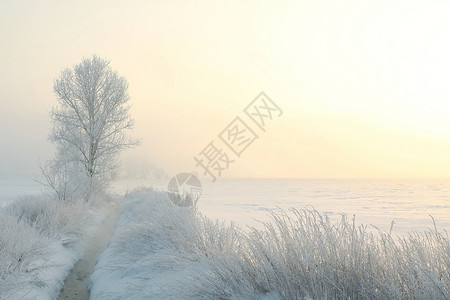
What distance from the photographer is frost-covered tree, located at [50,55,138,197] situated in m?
20.2

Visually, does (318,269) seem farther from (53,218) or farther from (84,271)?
(53,218)

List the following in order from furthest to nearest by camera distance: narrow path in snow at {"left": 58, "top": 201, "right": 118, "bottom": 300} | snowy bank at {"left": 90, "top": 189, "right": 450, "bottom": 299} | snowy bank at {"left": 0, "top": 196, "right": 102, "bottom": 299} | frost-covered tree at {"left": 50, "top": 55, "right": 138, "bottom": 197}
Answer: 1. frost-covered tree at {"left": 50, "top": 55, "right": 138, "bottom": 197}
2. narrow path in snow at {"left": 58, "top": 201, "right": 118, "bottom": 300}
3. snowy bank at {"left": 0, "top": 196, "right": 102, "bottom": 299}
4. snowy bank at {"left": 90, "top": 189, "right": 450, "bottom": 299}

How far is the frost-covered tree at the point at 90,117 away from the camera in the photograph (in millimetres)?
20172

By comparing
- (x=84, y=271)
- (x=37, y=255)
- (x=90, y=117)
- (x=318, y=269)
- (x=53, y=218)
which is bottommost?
(x=84, y=271)

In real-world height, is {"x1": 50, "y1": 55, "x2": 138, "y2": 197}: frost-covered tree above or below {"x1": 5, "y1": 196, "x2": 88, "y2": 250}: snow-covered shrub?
above

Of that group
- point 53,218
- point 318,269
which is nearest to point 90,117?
point 53,218

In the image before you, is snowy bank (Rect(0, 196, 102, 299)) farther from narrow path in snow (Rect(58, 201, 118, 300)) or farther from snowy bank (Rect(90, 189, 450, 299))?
snowy bank (Rect(90, 189, 450, 299))

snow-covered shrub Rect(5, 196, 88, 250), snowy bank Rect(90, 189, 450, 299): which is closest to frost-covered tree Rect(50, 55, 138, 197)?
snow-covered shrub Rect(5, 196, 88, 250)

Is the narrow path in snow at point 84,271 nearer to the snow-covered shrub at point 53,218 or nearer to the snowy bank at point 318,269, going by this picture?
the snow-covered shrub at point 53,218

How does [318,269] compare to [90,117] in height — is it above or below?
below

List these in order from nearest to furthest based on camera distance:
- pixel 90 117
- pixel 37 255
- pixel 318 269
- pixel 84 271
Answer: pixel 318 269 < pixel 37 255 < pixel 84 271 < pixel 90 117

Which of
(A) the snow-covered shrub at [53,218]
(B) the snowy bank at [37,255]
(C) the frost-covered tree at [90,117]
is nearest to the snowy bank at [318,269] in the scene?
(B) the snowy bank at [37,255]

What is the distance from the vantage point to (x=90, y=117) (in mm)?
20828

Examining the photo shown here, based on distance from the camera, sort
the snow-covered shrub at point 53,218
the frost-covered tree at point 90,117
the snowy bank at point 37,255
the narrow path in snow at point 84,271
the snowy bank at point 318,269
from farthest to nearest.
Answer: the frost-covered tree at point 90,117 < the snow-covered shrub at point 53,218 < the narrow path in snow at point 84,271 < the snowy bank at point 37,255 < the snowy bank at point 318,269
